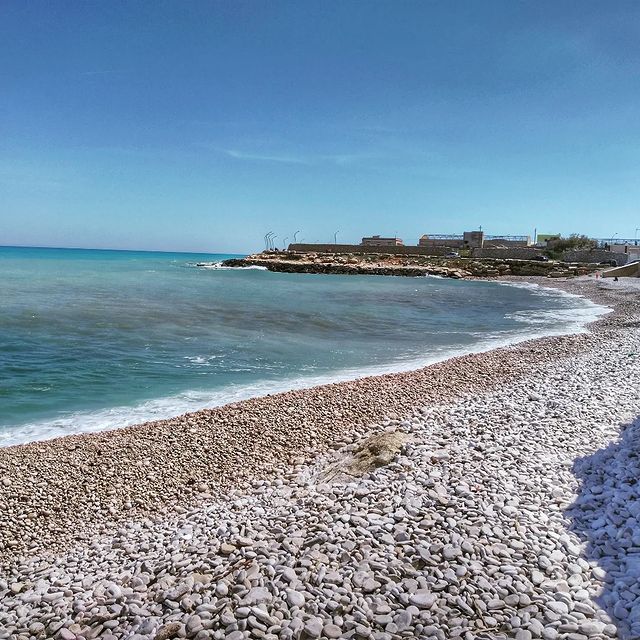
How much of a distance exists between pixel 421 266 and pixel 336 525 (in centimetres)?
7624

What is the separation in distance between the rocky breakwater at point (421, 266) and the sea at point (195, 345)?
124 feet

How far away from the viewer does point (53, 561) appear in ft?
16.3

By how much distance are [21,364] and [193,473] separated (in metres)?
8.93

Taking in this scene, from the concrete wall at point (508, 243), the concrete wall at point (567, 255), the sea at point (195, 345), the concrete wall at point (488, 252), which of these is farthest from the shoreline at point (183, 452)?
the concrete wall at point (508, 243)

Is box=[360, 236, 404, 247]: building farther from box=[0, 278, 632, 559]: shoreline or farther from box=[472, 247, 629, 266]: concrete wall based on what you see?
box=[0, 278, 632, 559]: shoreline

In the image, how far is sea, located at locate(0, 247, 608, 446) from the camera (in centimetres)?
1021

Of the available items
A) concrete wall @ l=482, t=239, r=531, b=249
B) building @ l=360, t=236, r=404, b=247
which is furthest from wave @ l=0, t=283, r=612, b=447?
building @ l=360, t=236, r=404, b=247

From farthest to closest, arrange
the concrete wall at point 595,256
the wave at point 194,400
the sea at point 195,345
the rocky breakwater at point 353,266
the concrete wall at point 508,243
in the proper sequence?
the concrete wall at point 508,243 → the rocky breakwater at point 353,266 → the concrete wall at point 595,256 → the sea at point 195,345 → the wave at point 194,400

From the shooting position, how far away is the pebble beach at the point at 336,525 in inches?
→ 143

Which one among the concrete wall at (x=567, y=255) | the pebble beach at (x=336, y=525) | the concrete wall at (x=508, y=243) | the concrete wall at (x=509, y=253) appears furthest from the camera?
the concrete wall at (x=508, y=243)

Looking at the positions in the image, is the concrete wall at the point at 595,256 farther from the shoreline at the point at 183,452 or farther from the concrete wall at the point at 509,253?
the shoreline at the point at 183,452

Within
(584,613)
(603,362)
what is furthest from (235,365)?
(584,613)

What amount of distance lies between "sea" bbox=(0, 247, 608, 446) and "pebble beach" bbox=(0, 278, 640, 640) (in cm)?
227

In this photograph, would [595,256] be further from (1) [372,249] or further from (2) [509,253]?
(1) [372,249]
